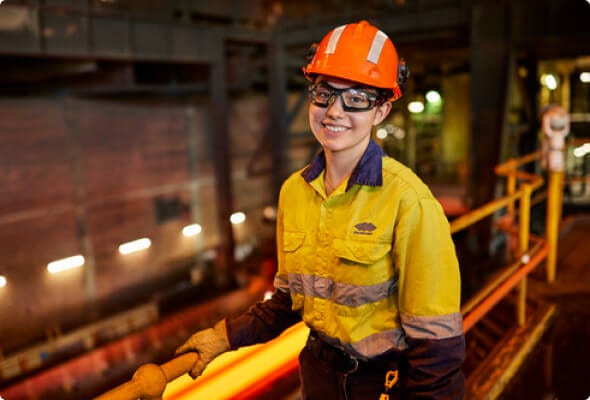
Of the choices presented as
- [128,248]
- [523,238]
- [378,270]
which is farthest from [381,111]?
[128,248]

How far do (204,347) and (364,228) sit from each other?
2.17 ft

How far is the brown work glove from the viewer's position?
163 centimetres

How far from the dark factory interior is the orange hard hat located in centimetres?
629

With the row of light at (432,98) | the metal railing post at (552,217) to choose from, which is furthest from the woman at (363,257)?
the row of light at (432,98)

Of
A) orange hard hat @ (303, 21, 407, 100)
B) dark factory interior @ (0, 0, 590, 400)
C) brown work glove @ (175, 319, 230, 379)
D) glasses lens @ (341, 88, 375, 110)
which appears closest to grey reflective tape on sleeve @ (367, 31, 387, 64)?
orange hard hat @ (303, 21, 407, 100)

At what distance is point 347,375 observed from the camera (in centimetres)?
166

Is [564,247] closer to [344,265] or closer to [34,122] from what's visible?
[344,265]

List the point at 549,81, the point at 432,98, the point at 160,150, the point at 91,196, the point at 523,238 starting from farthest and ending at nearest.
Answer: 1. the point at 432,98
2. the point at 549,81
3. the point at 160,150
4. the point at 91,196
5. the point at 523,238

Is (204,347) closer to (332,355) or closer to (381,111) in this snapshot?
(332,355)

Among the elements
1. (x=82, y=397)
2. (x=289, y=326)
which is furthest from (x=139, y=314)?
(x=289, y=326)

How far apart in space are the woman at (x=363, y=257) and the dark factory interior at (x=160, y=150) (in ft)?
20.8

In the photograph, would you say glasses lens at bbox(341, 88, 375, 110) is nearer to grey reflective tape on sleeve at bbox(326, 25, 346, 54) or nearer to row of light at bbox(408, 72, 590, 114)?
grey reflective tape on sleeve at bbox(326, 25, 346, 54)

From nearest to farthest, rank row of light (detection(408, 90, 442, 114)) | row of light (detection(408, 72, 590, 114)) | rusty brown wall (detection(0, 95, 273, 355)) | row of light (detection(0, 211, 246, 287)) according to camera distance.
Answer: rusty brown wall (detection(0, 95, 273, 355)) < row of light (detection(0, 211, 246, 287)) < row of light (detection(408, 72, 590, 114)) < row of light (detection(408, 90, 442, 114))

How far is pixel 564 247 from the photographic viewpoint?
5777 millimetres
